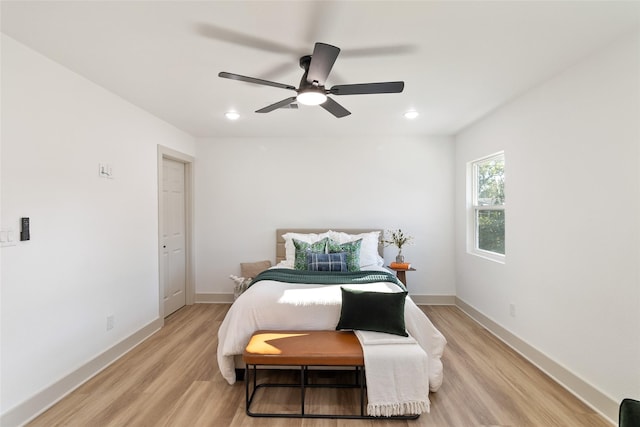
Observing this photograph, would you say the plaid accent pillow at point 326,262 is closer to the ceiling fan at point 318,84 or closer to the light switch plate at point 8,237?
the ceiling fan at point 318,84

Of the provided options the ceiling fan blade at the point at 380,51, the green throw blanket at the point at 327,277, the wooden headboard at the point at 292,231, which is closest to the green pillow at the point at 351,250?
the green throw blanket at the point at 327,277

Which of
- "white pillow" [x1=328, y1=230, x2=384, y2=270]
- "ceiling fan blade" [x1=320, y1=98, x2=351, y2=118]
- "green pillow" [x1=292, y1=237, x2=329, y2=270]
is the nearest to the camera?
"ceiling fan blade" [x1=320, y1=98, x2=351, y2=118]

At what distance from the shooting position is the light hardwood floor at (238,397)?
81.0 inches

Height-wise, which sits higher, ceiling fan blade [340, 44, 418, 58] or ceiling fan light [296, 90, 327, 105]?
ceiling fan blade [340, 44, 418, 58]

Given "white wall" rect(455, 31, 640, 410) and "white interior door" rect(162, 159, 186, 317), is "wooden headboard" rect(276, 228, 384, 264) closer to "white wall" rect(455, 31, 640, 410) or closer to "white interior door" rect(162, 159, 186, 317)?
"white interior door" rect(162, 159, 186, 317)

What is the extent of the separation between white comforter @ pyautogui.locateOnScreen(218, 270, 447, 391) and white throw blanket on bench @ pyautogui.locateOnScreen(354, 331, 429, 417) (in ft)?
1.09

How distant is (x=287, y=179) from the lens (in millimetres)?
4641

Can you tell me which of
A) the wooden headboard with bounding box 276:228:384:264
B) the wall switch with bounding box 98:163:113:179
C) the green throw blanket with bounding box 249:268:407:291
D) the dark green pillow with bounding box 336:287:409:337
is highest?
the wall switch with bounding box 98:163:113:179

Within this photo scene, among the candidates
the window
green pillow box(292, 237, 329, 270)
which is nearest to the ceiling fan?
green pillow box(292, 237, 329, 270)

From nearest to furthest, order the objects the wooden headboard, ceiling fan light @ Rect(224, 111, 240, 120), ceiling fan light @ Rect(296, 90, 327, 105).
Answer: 1. ceiling fan light @ Rect(296, 90, 327, 105)
2. ceiling fan light @ Rect(224, 111, 240, 120)
3. the wooden headboard

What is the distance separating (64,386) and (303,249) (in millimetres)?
2443

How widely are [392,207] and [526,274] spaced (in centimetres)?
200

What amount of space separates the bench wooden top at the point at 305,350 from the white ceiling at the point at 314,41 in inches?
81.6

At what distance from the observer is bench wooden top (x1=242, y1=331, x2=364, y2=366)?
6.79 feet
